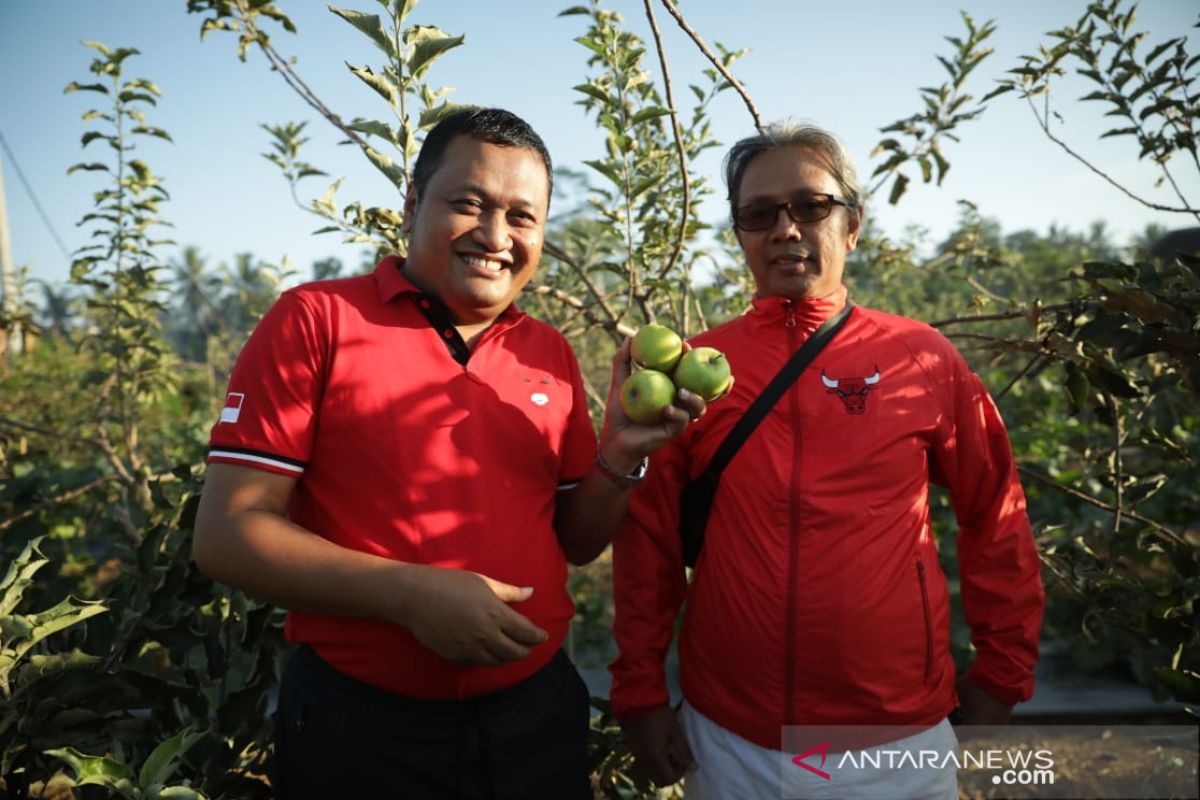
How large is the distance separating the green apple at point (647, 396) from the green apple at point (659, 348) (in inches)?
3.7

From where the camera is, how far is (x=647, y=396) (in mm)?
1574

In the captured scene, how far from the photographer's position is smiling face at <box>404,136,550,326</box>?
5.08 ft

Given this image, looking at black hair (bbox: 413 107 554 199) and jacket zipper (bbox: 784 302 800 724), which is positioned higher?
black hair (bbox: 413 107 554 199)

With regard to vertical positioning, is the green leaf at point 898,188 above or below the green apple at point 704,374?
above

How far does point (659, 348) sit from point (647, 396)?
19 centimetres

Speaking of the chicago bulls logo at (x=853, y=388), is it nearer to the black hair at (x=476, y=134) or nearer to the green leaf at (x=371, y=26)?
the black hair at (x=476, y=134)

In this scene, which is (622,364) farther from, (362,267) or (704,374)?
(362,267)

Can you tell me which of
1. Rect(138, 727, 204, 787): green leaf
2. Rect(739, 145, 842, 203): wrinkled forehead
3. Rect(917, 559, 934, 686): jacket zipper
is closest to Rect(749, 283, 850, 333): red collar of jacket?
Rect(739, 145, 842, 203): wrinkled forehead

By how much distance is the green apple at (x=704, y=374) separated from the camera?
5.43ft

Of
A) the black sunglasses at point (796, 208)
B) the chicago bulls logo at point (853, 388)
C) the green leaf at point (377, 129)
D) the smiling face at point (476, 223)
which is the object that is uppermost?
the green leaf at point (377, 129)

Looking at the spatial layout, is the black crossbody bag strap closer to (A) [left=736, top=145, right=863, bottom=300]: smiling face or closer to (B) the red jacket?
(B) the red jacket

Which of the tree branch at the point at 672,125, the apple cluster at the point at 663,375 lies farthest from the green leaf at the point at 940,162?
the apple cluster at the point at 663,375

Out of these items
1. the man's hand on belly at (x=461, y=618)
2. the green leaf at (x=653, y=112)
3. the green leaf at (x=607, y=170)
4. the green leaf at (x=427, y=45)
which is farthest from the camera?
the green leaf at (x=607, y=170)

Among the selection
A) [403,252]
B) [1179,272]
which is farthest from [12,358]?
[1179,272]
